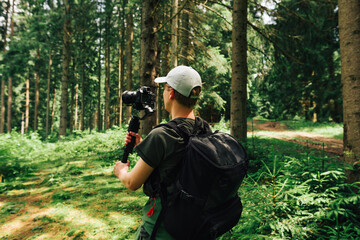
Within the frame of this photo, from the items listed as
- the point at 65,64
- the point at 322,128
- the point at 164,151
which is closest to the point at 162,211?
the point at 164,151

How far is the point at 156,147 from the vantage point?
146 cm

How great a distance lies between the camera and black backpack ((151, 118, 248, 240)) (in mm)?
1376

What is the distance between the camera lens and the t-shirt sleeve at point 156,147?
1461mm

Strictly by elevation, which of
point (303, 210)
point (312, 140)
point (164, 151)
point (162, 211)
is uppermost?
point (164, 151)

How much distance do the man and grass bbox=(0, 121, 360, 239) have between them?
182 centimetres

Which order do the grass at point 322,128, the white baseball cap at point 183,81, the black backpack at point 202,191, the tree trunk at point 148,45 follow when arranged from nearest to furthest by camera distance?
the black backpack at point 202,191, the white baseball cap at point 183,81, the tree trunk at point 148,45, the grass at point 322,128

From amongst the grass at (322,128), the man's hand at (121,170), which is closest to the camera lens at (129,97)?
the man's hand at (121,170)

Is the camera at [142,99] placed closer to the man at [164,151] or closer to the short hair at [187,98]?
the man at [164,151]

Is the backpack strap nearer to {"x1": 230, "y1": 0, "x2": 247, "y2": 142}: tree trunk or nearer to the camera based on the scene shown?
the camera

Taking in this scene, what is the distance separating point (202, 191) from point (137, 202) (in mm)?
4238

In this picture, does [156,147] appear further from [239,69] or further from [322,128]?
[322,128]

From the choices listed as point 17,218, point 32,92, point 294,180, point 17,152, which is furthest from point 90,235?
point 32,92

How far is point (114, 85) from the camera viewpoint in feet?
109

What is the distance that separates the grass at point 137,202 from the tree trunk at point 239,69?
4.36 feet
